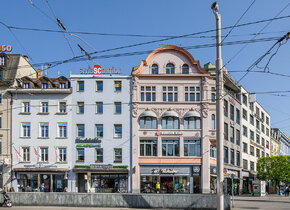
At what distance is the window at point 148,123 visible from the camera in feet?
145

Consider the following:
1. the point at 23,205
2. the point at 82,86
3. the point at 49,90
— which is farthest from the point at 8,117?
the point at 23,205

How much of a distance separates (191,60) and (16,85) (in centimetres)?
2221

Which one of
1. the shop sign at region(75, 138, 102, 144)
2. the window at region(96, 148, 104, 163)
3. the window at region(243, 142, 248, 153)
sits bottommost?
the window at region(96, 148, 104, 163)

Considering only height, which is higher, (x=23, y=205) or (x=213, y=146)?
A: (x=213, y=146)

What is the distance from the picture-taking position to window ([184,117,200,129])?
44000 millimetres

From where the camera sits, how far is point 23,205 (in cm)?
2736

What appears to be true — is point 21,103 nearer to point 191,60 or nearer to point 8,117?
point 8,117

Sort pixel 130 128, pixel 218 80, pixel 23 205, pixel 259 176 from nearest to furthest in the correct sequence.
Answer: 1. pixel 218 80
2. pixel 23 205
3. pixel 130 128
4. pixel 259 176

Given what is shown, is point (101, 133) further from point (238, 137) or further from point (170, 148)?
point (238, 137)

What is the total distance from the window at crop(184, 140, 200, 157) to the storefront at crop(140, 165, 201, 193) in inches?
61.4

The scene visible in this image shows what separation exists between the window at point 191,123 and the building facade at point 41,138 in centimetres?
1416

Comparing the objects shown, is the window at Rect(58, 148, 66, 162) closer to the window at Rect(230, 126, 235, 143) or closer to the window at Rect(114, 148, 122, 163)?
the window at Rect(114, 148, 122, 163)

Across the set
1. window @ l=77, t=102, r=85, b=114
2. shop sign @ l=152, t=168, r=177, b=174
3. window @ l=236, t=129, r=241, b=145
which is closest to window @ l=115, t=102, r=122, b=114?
window @ l=77, t=102, r=85, b=114

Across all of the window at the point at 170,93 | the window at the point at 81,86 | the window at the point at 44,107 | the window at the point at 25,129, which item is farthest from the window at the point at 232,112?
the window at the point at 25,129
